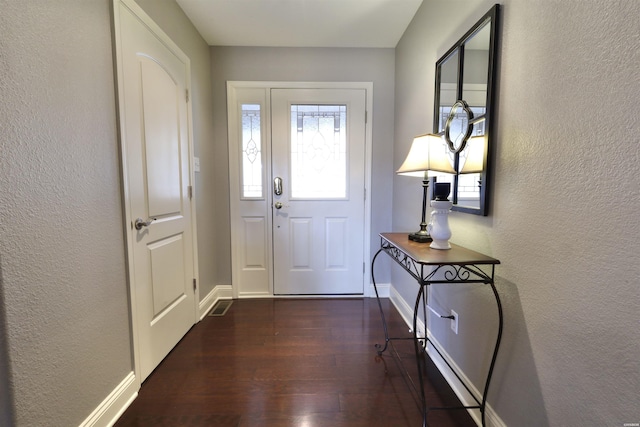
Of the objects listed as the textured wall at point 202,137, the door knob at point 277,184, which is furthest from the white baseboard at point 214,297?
the door knob at point 277,184

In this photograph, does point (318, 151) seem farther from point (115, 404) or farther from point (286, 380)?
point (115, 404)

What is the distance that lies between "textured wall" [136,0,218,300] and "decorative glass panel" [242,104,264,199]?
29 centimetres

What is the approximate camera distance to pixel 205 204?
231 cm

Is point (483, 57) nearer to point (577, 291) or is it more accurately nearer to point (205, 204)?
point (577, 291)

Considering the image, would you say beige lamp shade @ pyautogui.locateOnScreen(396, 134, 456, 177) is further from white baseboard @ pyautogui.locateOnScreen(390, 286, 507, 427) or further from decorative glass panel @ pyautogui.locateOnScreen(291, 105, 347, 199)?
decorative glass panel @ pyautogui.locateOnScreen(291, 105, 347, 199)

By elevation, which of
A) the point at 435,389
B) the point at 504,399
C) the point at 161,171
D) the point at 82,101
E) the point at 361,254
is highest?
the point at 82,101

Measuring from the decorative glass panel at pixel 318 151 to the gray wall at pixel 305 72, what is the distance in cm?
30

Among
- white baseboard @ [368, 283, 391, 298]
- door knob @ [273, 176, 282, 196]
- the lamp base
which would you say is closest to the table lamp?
the lamp base

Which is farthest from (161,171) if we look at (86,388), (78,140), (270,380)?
(270,380)

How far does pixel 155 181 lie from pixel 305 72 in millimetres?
1686

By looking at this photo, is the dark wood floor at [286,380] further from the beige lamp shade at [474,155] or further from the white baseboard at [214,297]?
the beige lamp shade at [474,155]

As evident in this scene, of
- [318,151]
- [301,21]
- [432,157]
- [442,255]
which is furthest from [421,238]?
[301,21]

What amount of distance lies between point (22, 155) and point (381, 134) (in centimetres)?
238

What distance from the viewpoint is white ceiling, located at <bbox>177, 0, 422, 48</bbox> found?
1881 mm
